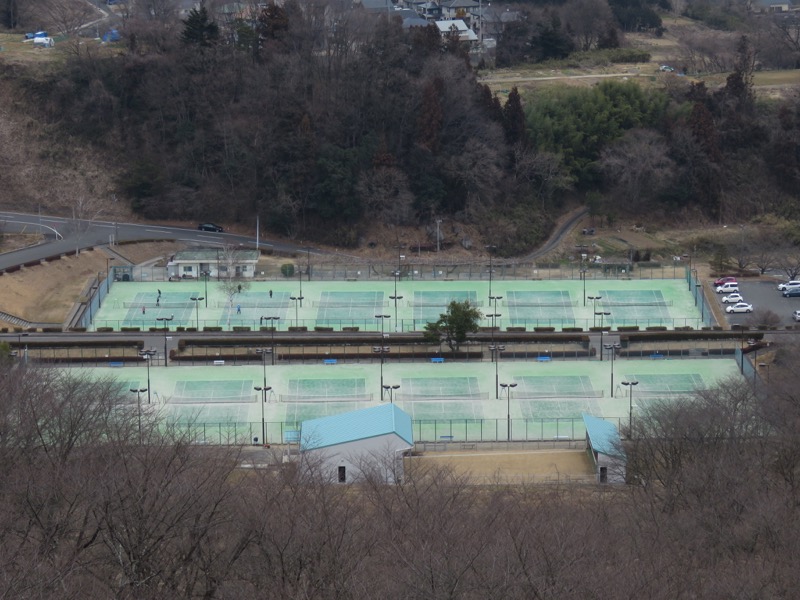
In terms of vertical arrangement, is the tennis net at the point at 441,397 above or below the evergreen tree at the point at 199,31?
below

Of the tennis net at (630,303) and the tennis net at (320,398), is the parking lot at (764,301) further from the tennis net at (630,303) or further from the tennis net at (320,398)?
the tennis net at (320,398)

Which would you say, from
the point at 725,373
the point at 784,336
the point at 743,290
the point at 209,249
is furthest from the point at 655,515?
the point at 209,249

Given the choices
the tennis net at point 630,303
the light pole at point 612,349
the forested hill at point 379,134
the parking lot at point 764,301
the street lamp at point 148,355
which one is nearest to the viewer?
the street lamp at point 148,355

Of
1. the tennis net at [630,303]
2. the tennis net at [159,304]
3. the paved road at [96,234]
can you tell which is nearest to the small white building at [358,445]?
the tennis net at [159,304]

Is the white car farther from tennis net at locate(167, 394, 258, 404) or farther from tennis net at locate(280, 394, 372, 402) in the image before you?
tennis net at locate(167, 394, 258, 404)

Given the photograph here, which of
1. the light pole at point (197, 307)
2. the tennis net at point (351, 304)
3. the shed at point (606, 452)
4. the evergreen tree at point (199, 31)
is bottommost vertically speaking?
the light pole at point (197, 307)

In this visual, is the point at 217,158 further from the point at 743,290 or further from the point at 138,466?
the point at 138,466

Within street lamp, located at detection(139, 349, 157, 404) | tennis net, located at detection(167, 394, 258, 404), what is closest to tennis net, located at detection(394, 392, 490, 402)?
tennis net, located at detection(167, 394, 258, 404)

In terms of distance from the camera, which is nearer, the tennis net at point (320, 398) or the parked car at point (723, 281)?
the tennis net at point (320, 398)
